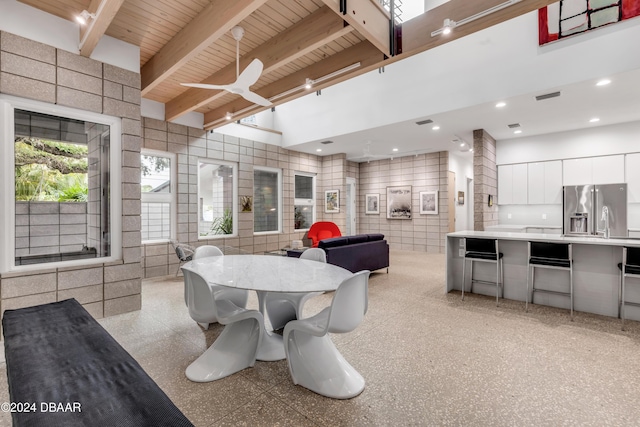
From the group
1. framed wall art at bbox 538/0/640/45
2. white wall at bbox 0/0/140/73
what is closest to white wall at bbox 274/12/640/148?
framed wall art at bbox 538/0/640/45

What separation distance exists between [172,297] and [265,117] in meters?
5.11

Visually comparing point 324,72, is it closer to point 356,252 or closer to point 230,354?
point 356,252

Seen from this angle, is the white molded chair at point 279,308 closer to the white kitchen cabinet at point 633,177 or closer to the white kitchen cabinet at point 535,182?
the white kitchen cabinet at point 535,182

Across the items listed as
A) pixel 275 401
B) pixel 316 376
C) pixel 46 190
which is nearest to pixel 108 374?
pixel 275 401

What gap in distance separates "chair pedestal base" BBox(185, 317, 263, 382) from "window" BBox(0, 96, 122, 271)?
6.83 feet

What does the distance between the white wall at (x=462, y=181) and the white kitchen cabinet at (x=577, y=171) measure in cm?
268

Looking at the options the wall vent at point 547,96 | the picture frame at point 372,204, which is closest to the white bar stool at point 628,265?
the wall vent at point 547,96

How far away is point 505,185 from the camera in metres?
7.11

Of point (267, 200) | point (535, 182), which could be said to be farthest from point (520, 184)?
point (267, 200)

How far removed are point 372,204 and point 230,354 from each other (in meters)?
8.13

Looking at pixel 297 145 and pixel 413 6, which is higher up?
pixel 413 6

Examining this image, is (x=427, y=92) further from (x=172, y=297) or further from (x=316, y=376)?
(x=172, y=297)

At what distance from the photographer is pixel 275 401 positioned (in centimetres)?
194

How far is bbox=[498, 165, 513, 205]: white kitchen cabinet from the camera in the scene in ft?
23.1
